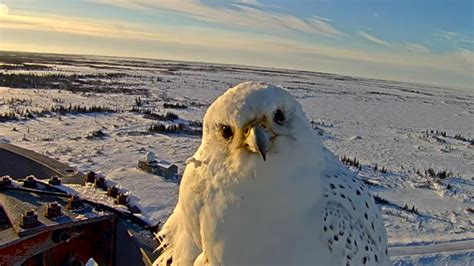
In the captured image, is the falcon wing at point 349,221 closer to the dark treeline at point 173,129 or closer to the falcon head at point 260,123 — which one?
the falcon head at point 260,123

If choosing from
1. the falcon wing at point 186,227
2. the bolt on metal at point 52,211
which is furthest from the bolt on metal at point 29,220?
the falcon wing at point 186,227

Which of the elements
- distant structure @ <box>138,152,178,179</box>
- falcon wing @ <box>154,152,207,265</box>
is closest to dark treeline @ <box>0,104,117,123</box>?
distant structure @ <box>138,152,178,179</box>

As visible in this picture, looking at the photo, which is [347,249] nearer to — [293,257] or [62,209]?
[293,257]

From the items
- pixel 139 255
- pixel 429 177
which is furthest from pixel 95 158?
pixel 429 177

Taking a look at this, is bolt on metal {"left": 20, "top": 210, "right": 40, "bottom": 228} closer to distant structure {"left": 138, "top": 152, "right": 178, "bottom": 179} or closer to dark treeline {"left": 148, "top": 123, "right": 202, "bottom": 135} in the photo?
distant structure {"left": 138, "top": 152, "right": 178, "bottom": 179}

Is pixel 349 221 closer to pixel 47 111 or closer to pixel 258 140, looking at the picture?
pixel 258 140

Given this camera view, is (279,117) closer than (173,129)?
Yes

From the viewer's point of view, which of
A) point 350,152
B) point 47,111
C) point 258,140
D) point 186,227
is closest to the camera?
point 258,140

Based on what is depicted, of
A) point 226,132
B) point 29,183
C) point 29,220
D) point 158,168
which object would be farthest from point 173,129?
point 226,132
